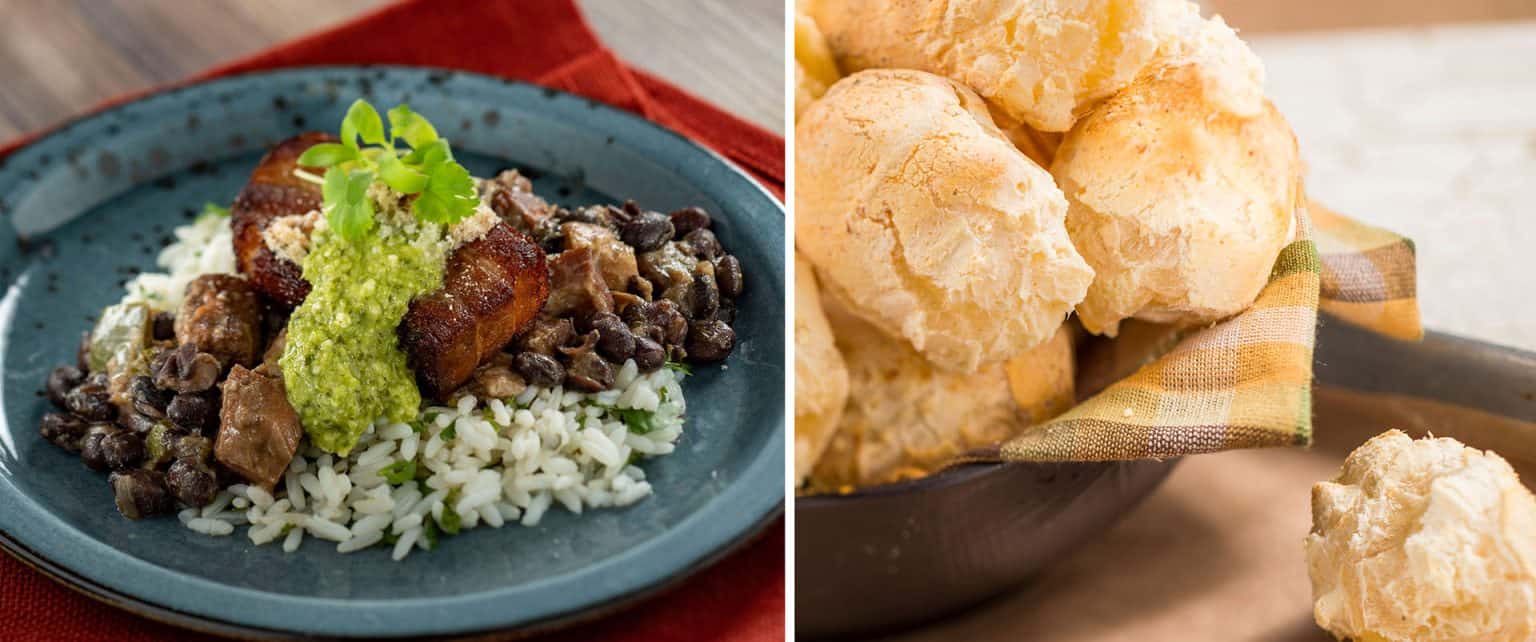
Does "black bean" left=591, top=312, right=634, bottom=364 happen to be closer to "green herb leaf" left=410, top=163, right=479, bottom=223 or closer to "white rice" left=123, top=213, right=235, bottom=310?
"green herb leaf" left=410, top=163, right=479, bottom=223

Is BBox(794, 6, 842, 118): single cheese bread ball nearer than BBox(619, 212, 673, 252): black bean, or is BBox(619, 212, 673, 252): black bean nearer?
BBox(794, 6, 842, 118): single cheese bread ball

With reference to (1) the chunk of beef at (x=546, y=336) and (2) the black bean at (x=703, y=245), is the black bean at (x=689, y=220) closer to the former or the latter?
(2) the black bean at (x=703, y=245)

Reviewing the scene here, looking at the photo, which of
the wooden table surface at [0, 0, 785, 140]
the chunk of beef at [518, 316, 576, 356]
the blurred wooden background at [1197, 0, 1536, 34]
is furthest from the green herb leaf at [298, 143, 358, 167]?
the wooden table surface at [0, 0, 785, 140]

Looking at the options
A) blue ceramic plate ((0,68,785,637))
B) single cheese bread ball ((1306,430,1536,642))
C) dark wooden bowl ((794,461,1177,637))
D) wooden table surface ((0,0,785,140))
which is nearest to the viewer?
single cheese bread ball ((1306,430,1536,642))

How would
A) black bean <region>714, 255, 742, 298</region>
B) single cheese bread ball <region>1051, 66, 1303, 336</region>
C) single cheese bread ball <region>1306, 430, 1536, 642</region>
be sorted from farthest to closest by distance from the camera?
black bean <region>714, 255, 742, 298</region> < single cheese bread ball <region>1051, 66, 1303, 336</region> < single cheese bread ball <region>1306, 430, 1536, 642</region>

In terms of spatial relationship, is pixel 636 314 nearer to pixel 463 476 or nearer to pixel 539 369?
pixel 539 369

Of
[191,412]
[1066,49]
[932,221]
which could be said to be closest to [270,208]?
[191,412]

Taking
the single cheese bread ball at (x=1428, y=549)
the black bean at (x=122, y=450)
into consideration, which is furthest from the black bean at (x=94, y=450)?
the single cheese bread ball at (x=1428, y=549)
